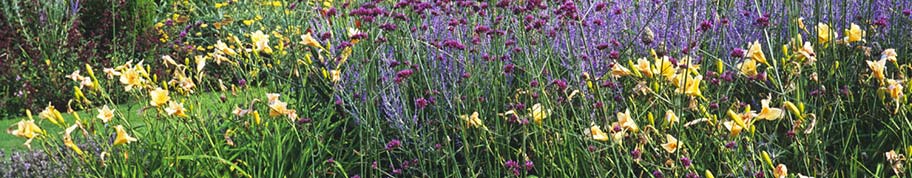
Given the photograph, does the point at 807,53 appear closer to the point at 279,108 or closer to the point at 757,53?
the point at 757,53

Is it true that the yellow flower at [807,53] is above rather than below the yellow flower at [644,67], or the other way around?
below

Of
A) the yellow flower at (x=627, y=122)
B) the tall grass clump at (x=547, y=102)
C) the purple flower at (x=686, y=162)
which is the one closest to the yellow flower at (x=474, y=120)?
the tall grass clump at (x=547, y=102)

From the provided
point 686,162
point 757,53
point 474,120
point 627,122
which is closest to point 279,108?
point 474,120

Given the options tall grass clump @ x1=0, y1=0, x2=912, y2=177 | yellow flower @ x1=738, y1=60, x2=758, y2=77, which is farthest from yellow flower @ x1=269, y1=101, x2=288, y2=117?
yellow flower @ x1=738, y1=60, x2=758, y2=77

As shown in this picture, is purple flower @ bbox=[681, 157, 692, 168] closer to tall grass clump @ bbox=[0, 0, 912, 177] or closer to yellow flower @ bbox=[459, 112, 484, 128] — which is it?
tall grass clump @ bbox=[0, 0, 912, 177]

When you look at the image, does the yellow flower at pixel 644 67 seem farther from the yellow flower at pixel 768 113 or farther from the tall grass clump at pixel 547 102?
the yellow flower at pixel 768 113

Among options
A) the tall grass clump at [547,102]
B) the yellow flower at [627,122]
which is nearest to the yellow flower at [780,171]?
the tall grass clump at [547,102]

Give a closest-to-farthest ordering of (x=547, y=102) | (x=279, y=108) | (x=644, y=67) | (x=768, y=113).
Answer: (x=768, y=113) < (x=644, y=67) < (x=547, y=102) < (x=279, y=108)

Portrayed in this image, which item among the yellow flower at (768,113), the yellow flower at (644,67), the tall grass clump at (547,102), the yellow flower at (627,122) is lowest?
the tall grass clump at (547,102)

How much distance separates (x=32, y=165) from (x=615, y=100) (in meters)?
2.40

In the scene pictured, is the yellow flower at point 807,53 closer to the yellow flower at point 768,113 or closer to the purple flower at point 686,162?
the yellow flower at point 768,113

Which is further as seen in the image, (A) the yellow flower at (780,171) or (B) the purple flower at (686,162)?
(B) the purple flower at (686,162)

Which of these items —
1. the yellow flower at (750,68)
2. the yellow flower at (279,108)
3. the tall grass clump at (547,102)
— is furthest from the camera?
the yellow flower at (279,108)

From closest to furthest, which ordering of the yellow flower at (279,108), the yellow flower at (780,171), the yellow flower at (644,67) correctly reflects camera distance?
the yellow flower at (780,171)
the yellow flower at (644,67)
the yellow flower at (279,108)
